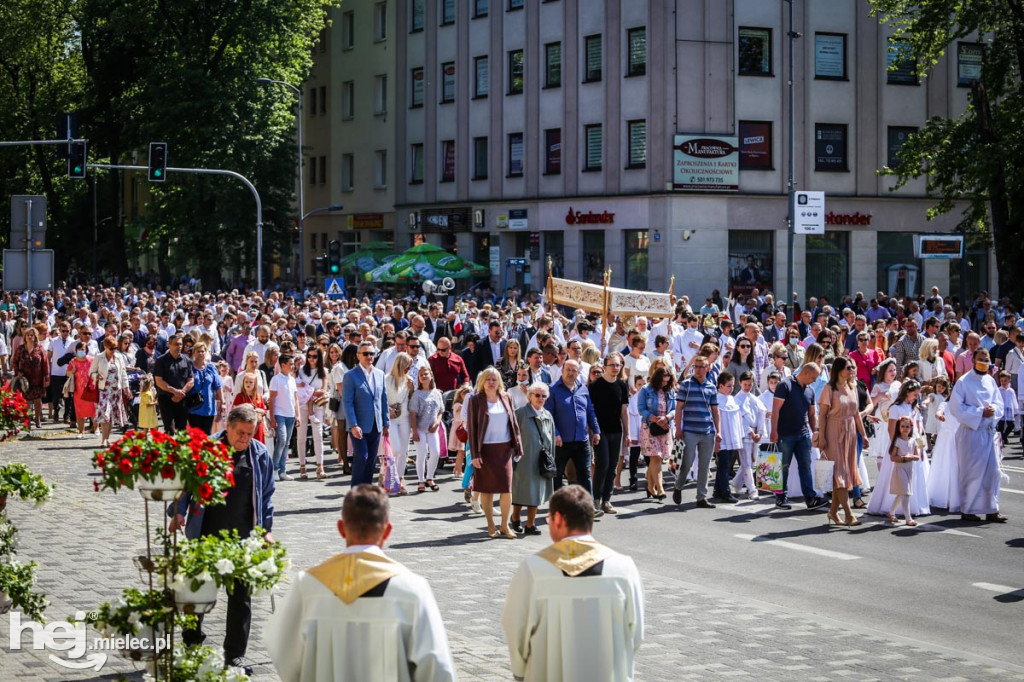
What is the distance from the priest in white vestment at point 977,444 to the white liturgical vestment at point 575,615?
1129cm

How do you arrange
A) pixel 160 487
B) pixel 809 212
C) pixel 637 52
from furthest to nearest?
pixel 637 52 < pixel 809 212 < pixel 160 487

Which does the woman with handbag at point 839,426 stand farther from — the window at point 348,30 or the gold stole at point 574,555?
the window at point 348,30

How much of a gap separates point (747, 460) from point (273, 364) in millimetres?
6552

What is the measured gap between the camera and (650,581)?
13055 mm

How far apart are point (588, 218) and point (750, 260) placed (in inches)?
229

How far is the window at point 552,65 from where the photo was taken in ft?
178

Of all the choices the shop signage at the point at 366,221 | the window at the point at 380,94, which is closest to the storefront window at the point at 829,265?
the shop signage at the point at 366,221

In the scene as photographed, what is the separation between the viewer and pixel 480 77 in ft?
194

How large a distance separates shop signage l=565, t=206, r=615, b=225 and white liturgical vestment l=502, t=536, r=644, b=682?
45.1m

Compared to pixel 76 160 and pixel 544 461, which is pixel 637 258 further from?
pixel 544 461

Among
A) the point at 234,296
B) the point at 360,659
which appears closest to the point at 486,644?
the point at 360,659

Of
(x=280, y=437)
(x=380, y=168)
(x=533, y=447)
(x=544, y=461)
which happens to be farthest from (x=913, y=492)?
(x=380, y=168)

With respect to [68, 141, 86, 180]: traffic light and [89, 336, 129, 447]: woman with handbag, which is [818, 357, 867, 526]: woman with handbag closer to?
[89, 336, 129, 447]: woman with handbag

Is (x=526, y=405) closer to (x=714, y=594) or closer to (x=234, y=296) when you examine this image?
(x=714, y=594)
